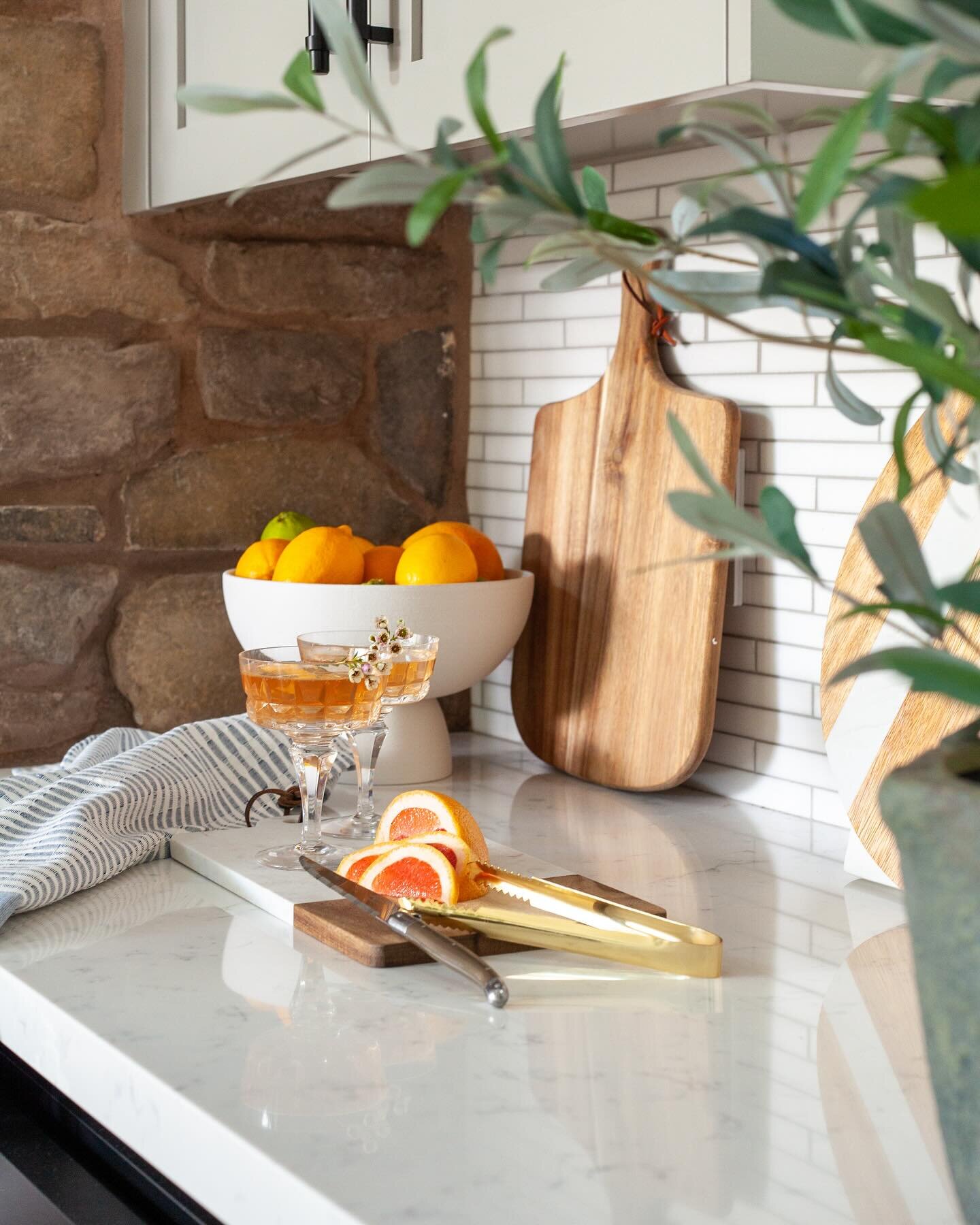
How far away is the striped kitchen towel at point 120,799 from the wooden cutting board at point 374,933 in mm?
206

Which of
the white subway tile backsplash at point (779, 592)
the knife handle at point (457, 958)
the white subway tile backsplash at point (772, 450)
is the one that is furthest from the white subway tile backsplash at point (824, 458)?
the knife handle at point (457, 958)

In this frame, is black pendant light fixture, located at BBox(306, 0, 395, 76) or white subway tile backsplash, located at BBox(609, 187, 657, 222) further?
white subway tile backsplash, located at BBox(609, 187, 657, 222)

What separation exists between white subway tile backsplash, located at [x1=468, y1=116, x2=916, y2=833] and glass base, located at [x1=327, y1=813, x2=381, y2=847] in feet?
1.38

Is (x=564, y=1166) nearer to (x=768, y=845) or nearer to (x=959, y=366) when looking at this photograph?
(x=959, y=366)

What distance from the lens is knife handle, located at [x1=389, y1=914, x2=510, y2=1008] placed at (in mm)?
894

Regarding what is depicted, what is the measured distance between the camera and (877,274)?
0.43 m

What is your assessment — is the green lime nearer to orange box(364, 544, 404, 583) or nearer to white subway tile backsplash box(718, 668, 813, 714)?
orange box(364, 544, 404, 583)

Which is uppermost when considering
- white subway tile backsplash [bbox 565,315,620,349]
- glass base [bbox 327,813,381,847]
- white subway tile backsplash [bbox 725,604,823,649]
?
white subway tile backsplash [bbox 565,315,620,349]

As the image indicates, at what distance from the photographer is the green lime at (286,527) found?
161 cm

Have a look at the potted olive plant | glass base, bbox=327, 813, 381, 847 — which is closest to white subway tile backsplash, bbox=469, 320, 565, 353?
glass base, bbox=327, 813, 381, 847

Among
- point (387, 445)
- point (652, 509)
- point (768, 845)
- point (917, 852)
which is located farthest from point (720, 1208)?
point (387, 445)

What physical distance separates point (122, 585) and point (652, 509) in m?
0.64

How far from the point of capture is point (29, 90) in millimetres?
1602

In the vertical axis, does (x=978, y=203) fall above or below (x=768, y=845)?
above
